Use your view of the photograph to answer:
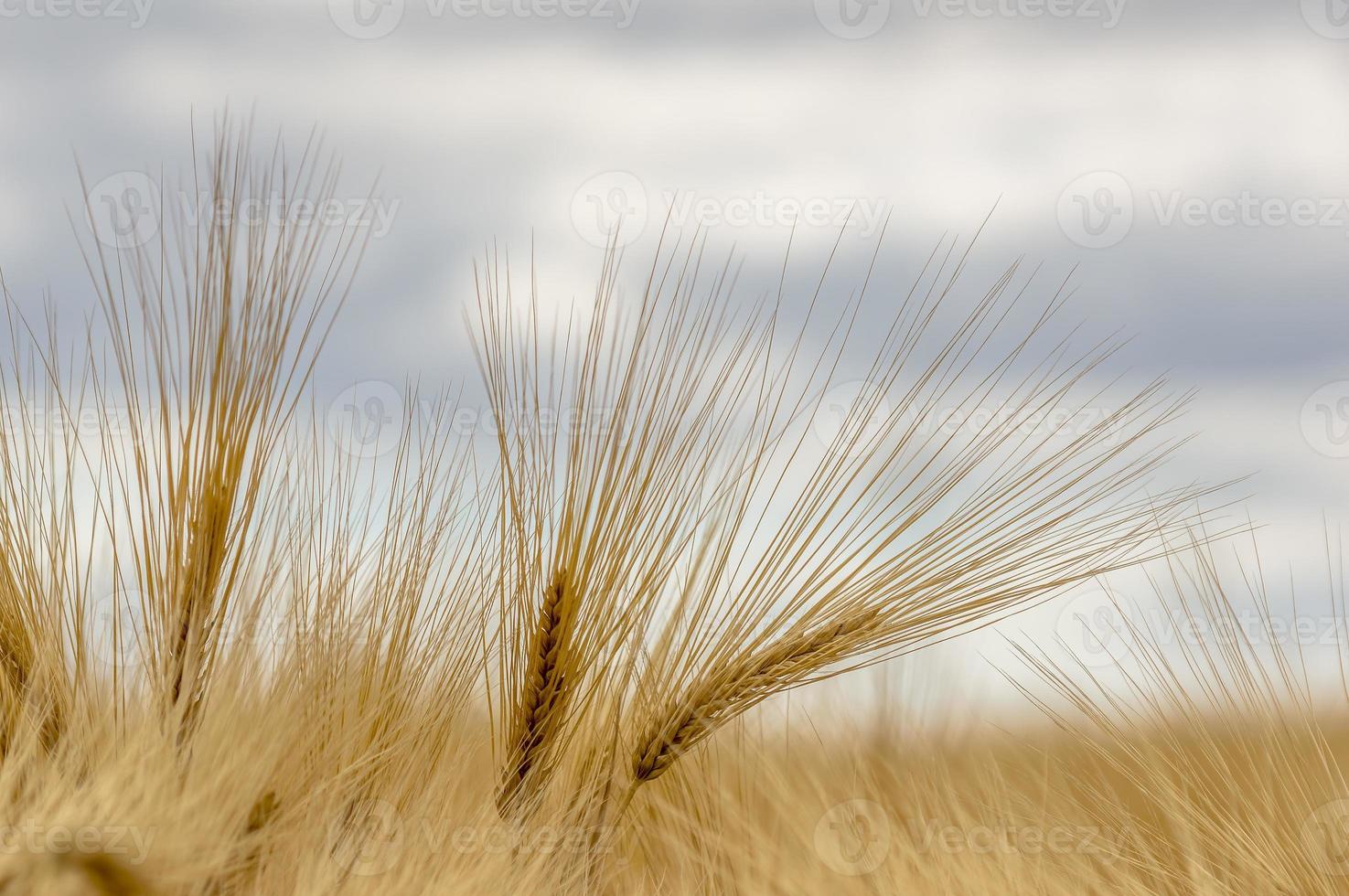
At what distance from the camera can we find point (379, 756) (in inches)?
50.0

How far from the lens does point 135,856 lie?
89 cm

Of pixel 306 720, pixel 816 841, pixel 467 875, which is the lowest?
pixel 816 841

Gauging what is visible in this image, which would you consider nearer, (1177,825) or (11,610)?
(11,610)

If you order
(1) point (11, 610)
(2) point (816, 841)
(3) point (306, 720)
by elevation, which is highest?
(1) point (11, 610)

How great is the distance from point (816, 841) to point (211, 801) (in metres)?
0.79

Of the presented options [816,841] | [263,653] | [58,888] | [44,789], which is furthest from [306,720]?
[816,841]

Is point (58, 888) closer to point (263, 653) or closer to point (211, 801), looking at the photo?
point (211, 801)

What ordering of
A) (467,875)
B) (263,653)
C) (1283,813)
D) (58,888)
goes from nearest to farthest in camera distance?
1. (58,888)
2. (467,875)
3. (263,653)
4. (1283,813)

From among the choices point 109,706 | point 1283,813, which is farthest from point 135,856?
point 1283,813

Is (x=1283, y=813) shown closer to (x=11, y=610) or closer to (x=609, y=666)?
(x=609, y=666)

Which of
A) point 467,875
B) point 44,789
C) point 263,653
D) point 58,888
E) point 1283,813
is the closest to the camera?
Answer: point 58,888

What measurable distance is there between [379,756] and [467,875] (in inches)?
8.8

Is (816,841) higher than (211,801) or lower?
lower

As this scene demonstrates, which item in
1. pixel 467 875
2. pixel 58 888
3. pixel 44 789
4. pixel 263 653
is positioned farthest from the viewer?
pixel 263 653
